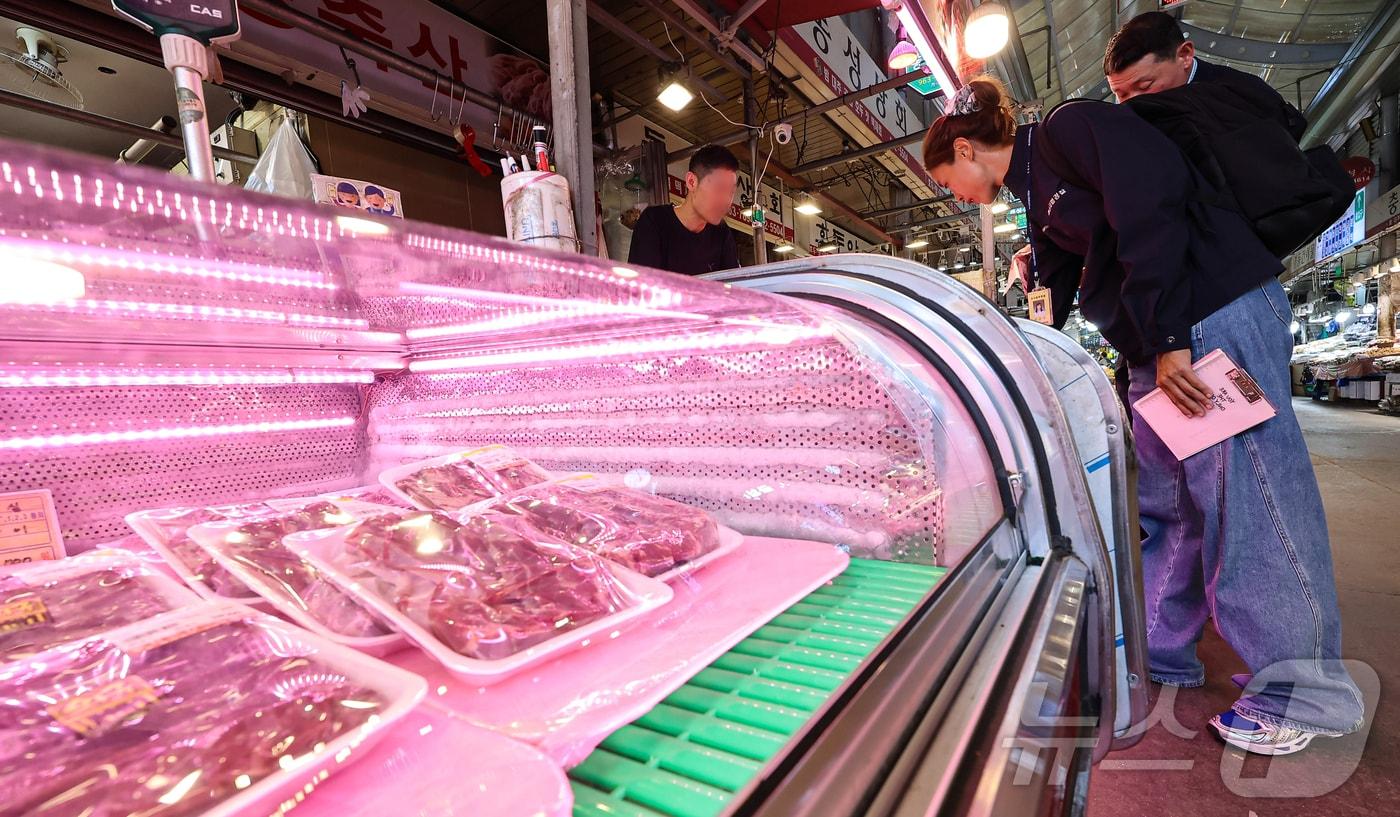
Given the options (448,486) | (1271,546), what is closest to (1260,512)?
(1271,546)

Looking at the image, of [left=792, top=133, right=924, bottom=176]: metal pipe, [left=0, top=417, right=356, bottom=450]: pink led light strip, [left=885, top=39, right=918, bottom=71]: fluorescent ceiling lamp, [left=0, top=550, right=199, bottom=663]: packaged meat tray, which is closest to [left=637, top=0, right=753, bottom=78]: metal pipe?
[left=885, top=39, right=918, bottom=71]: fluorescent ceiling lamp

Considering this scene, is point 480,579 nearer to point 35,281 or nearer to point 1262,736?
point 35,281

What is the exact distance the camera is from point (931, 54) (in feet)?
11.9

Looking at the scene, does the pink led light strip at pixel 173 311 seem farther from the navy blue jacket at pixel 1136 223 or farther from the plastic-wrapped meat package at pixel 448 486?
the navy blue jacket at pixel 1136 223

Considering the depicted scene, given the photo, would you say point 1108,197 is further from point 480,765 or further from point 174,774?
point 174,774

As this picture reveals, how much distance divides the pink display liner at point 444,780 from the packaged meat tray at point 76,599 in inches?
15.9

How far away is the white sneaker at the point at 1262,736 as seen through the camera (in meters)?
1.65

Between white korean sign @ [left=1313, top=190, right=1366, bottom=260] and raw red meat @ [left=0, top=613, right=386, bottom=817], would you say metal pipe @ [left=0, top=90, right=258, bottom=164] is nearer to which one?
raw red meat @ [left=0, top=613, right=386, bottom=817]

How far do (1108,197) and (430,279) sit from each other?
5.31 ft

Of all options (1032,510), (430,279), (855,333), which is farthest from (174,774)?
(1032,510)

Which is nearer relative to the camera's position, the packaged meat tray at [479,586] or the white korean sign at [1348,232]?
the packaged meat tray at [479,586]

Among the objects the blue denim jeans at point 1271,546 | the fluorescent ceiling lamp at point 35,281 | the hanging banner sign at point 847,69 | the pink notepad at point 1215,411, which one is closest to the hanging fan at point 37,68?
the fluorescent ceiling lamp at point 35,281

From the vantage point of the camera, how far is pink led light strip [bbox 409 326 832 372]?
118cm

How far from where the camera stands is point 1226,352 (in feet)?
5.15
